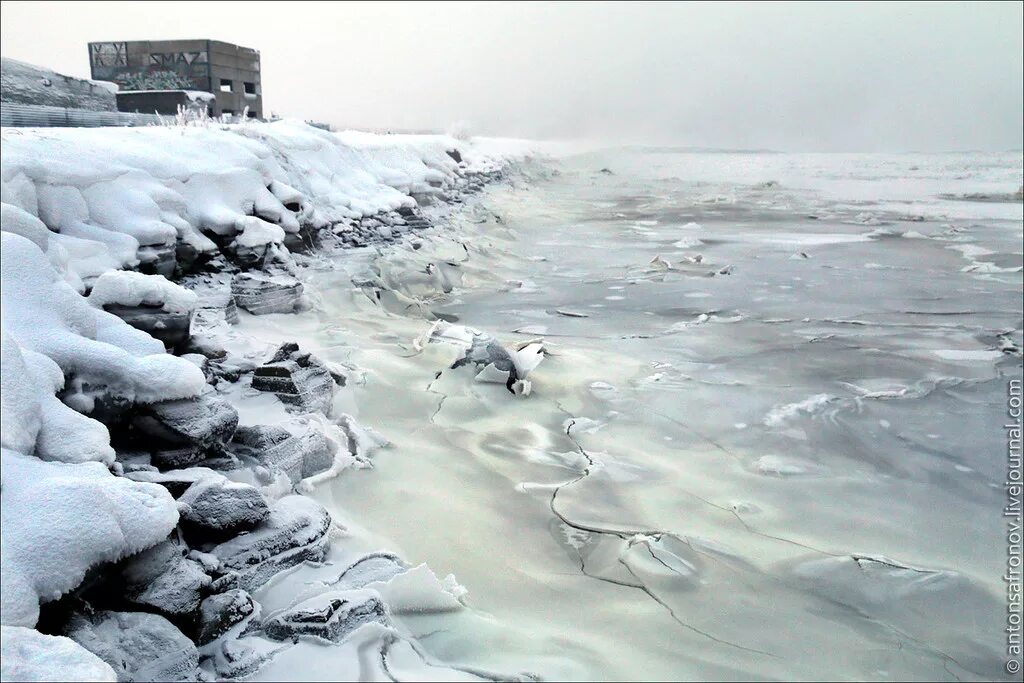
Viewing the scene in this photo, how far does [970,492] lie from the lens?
411 cm

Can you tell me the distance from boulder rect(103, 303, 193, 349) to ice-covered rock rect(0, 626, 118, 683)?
2327 millimetres

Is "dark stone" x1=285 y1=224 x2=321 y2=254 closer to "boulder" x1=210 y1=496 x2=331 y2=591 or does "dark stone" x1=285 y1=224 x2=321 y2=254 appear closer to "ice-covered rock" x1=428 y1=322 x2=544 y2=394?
"ice-covered rock" x1=428 y1=322 x2=544 y2=394

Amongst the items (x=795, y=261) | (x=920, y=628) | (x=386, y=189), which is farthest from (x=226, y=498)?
(x=795, y=261)

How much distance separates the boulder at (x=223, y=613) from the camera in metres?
2.48

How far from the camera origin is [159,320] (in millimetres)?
3955

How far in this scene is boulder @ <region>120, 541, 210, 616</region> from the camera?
7.83 feet

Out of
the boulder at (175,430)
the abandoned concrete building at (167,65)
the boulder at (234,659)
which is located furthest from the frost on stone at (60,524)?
the abandoned concrete building at (167,65)

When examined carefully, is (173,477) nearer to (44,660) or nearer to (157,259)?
(44,660)

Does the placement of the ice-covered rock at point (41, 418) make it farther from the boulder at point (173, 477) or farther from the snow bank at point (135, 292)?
the snow bank at point (135, 292)

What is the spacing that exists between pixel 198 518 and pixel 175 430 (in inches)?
24.1

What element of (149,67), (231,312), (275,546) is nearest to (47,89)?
(149,67)

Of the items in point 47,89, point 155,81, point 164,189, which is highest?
point 155,81

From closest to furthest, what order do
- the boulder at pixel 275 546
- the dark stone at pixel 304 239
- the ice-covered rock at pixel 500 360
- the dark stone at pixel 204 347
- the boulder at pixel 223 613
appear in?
1. the boulder at pixel 223 613
2. the boulder at pixel 275 546
3. the dark stone at pixel 204 347
4. the ice-covered rock at pixel 500 360
5. the dark stone at pixel 304 239

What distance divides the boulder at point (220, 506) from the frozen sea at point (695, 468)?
570 mm
